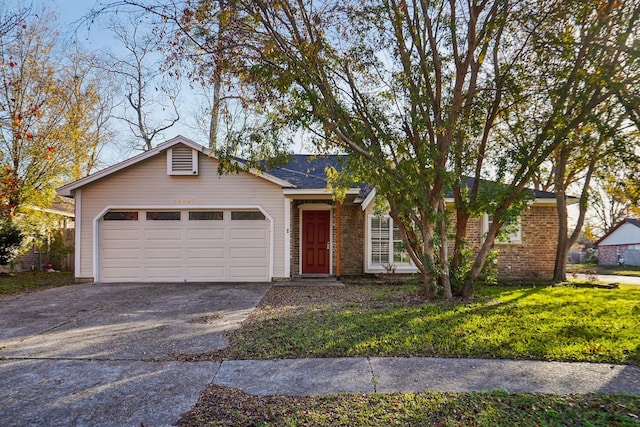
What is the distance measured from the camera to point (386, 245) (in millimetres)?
13016

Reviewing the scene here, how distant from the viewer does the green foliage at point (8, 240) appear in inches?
509

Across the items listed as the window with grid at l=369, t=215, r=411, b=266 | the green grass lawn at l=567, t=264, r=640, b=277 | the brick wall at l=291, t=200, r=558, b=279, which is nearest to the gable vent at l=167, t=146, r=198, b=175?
the brick wall at l=291, t=200, r=558, b=279

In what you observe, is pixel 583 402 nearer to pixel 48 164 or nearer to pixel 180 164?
pixel 180 164

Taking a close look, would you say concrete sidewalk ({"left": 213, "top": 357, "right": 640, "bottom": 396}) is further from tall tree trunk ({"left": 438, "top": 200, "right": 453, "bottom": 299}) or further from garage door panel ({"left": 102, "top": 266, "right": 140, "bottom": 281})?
garage door panel ({"left": 102, "top": 266, "right": 140, "bottom": 281})

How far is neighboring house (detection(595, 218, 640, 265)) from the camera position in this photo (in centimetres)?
2600

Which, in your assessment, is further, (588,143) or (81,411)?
(588,143)

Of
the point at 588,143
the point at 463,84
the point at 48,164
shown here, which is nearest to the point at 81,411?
the point at 463,84

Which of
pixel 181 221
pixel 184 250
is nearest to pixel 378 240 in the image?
pixel 184 250

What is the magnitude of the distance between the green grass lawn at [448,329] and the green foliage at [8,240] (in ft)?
35.3

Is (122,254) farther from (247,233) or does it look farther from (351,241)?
(351,241)

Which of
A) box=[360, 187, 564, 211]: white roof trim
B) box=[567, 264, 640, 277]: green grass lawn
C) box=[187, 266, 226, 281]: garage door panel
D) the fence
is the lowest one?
box=[567, 264, 640, 277]: green grass lawn

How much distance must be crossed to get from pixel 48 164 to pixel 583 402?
17.9m

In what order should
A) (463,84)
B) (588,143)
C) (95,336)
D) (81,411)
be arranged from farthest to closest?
(463,84), (588,143), (95,336), (81,411)

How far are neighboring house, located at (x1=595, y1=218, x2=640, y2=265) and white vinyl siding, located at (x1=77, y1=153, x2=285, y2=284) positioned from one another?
87.6 ft
